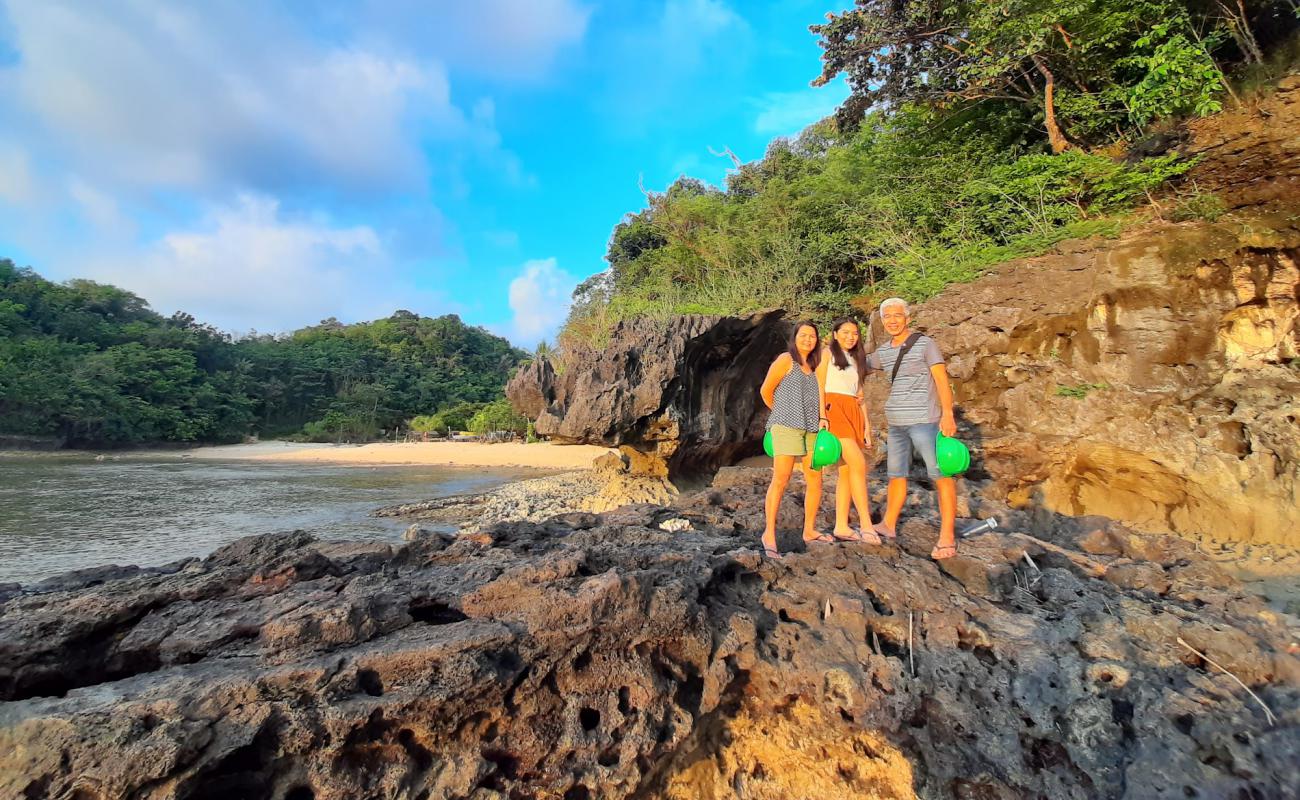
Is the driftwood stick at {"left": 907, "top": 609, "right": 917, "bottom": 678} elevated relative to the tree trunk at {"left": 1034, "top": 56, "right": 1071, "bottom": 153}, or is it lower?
lower

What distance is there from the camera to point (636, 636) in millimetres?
2482

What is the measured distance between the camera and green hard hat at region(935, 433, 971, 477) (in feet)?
11.8

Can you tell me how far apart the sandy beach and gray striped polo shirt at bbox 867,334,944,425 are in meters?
20.1

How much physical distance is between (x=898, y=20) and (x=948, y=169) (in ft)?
8.63

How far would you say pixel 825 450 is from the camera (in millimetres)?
3715

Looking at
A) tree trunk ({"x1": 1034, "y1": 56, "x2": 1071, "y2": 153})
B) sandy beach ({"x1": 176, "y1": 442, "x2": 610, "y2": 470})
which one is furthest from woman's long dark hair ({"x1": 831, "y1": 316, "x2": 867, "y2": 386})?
sandy beach ({"x1": 176, "y1": 442, "x2": 610, "y2": 470})

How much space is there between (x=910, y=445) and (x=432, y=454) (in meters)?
31.0

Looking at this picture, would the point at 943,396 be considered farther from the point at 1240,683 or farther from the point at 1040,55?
the point at 1040,55

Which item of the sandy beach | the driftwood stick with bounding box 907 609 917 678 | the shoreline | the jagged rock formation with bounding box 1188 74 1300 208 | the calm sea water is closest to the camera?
the driftwood stick with bounding box 907 609 917 678

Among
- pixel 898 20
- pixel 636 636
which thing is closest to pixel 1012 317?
pixel 898 20

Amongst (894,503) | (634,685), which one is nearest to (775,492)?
(894,503)

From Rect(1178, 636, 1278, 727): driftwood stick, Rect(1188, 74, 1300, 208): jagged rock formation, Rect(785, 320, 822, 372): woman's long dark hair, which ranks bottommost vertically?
Rect(1178, 636, 1278, 727): driftwood stick

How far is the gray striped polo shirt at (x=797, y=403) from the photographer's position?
3.82 meters

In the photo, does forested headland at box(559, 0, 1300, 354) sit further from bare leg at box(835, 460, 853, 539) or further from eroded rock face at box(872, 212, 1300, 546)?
bare leg at box(835, 460, 853, 539)
